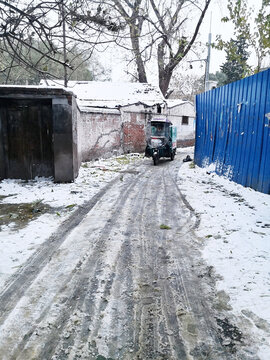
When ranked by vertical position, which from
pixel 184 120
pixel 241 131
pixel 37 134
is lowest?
pixel 37 134

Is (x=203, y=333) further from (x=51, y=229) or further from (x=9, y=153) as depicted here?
(x=9, y=153)

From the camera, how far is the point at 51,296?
2662 millimetres

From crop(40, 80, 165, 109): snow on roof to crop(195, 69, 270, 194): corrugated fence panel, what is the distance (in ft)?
27.9

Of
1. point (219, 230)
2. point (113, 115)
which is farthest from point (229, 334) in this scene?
point (113, 115)

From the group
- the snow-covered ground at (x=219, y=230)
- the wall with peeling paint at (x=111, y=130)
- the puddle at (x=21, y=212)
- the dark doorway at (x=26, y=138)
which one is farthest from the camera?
the wall with peeling paint at (x=111, y=130)

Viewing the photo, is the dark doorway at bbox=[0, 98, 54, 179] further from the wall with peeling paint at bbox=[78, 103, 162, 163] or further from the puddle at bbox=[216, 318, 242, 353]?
the puddle at bbox=[216, 318, 242, 353]

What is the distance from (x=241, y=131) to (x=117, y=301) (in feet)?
19.8

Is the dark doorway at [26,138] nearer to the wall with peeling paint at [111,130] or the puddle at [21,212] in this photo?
the wall with peeling paint at [111,130]

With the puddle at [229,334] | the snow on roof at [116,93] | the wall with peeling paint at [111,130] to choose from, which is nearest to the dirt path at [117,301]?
the puddle at [229,334]

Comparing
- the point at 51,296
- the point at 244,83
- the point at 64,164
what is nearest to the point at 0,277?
the point at 51,296

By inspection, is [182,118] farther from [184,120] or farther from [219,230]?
[219,230]

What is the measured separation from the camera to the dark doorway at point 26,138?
7.72m

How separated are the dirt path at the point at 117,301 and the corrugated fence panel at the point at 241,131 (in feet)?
9.25

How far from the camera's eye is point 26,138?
26.0 feet
